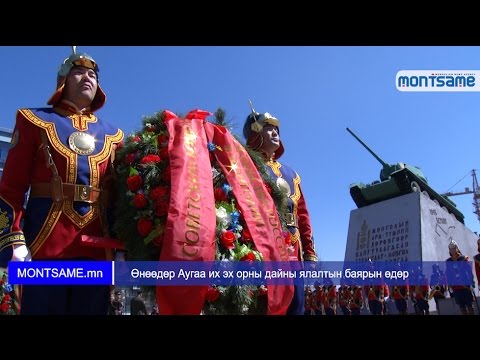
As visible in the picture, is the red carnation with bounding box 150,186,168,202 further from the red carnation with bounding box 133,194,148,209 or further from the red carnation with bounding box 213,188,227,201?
the red carnation with bounding box 213,188,227,201

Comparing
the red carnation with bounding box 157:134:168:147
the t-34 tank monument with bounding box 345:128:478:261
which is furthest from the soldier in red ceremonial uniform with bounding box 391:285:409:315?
the red carnation with bounding box 157:134:168:147

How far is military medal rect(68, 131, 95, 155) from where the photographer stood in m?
2.85

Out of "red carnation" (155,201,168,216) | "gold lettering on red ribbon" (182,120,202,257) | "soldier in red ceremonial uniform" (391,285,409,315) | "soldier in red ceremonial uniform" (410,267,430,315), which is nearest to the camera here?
"gold lettering on red ribbon" (182,120,202,257)

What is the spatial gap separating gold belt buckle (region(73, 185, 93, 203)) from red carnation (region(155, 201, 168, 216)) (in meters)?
0.43

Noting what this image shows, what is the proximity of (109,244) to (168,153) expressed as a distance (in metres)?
0.64

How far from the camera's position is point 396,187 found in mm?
17281

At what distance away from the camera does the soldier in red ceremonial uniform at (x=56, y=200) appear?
262cm

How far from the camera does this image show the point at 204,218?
8.75ft

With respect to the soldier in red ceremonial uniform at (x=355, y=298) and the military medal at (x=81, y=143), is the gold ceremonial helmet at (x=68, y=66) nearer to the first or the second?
the military medal at (x=81, y=143)

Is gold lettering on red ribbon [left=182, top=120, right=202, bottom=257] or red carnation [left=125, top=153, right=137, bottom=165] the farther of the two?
red carnation [left=125, top=153, right=137, bottom=165]

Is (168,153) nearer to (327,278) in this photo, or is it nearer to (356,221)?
(327,278)

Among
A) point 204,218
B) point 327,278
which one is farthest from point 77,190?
point 327,278

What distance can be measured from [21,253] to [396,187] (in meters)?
16.3

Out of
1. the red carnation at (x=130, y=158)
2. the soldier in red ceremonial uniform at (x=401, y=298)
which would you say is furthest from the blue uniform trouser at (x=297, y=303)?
the soldier in red ceremonial uniform at (x=401, y=298)
